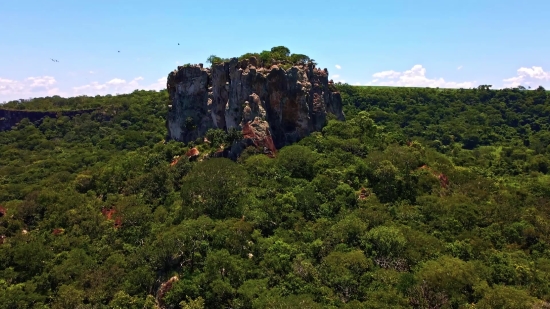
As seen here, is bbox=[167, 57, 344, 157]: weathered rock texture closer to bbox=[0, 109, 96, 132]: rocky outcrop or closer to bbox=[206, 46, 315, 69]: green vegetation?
bbox=[206, 46, 315, 69]: green vegetation

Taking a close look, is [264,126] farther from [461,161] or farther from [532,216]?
[461,161]

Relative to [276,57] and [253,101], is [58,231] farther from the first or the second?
[276,57]

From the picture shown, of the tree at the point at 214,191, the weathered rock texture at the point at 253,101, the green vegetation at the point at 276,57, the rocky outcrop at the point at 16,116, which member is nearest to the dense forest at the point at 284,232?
the tree at the point at 214,191

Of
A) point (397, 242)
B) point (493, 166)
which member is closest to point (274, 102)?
point (397, 242)

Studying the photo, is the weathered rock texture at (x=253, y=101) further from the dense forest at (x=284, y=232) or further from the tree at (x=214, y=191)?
the tree at (x=214, y=191)

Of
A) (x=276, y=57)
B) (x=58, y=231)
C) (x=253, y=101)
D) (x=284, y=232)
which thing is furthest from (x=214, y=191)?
(x=276, y=57)

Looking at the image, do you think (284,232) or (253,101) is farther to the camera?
(253,101)
